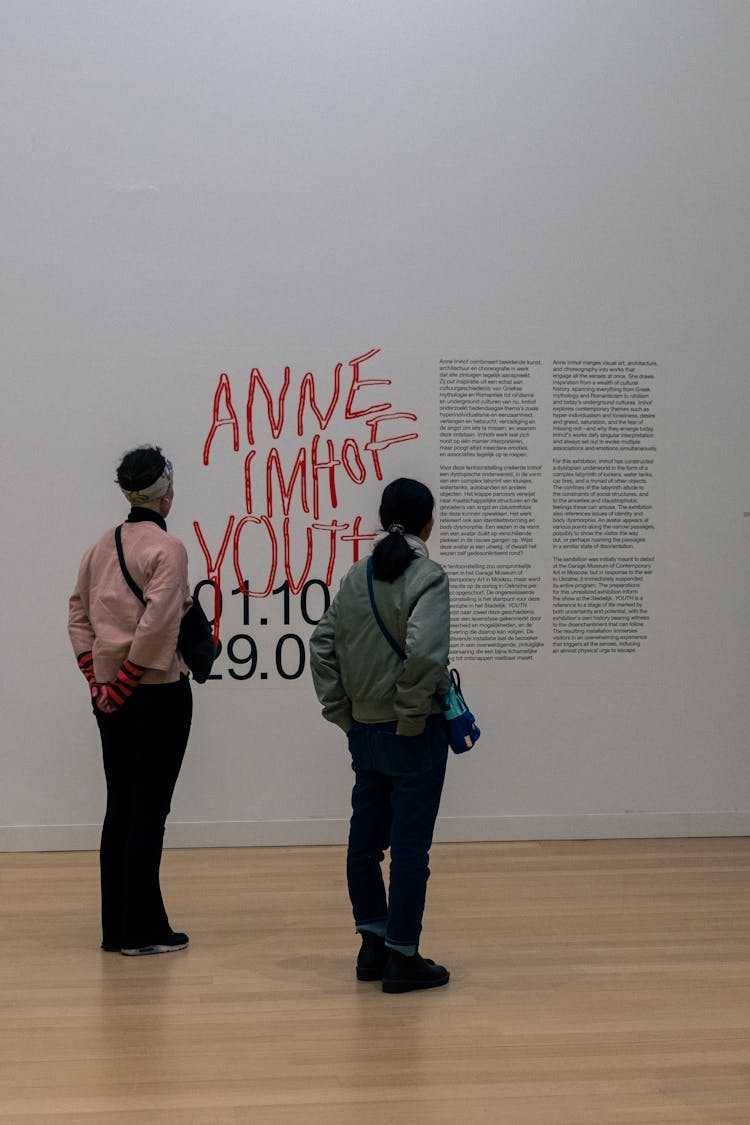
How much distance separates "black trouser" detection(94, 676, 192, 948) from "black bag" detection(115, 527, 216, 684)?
8cm

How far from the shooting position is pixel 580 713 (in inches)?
244

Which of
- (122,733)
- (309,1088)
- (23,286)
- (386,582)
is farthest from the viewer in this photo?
(23,286)

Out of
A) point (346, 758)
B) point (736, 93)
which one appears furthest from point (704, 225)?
point (346, 758)

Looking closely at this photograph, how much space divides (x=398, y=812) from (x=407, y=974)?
19.6 inches

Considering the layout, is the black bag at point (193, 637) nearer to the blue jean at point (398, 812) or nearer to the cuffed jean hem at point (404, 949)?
the blue jean at point (398, 812)

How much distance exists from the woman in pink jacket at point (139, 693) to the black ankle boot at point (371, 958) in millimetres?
714

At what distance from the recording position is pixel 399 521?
401 centimetres

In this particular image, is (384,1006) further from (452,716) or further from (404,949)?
(452,716)

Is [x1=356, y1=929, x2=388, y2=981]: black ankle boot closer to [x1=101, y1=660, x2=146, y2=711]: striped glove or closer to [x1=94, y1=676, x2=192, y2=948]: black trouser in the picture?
[x1=94, y1=676, x2=192, y2=948]: black trouser

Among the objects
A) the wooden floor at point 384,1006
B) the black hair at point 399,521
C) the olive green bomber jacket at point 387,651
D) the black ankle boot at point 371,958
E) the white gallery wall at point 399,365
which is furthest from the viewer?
the white gallery wall at point 399,365

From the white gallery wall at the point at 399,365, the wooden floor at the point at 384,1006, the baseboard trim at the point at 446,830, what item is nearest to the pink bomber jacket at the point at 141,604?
the wooden floor at the point at 384,1006

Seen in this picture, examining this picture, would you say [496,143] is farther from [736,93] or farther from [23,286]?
[23,286]

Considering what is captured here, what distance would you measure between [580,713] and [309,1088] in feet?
10.7

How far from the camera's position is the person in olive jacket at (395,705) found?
152 inches
